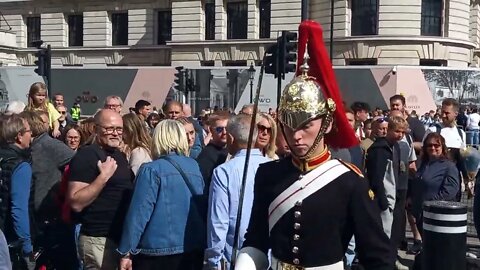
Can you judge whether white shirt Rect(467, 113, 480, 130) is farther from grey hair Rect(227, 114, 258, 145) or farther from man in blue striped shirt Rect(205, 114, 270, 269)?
man in blue striped shirt Rect(205, 114, 270, 269)

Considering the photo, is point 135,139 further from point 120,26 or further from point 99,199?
point 120,26

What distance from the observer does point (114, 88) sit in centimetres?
3048

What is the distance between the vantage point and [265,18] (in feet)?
138

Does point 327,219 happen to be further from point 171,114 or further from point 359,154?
point 171,114

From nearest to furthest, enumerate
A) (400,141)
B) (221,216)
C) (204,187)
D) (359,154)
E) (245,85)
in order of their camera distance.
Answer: (221,216) → (204,187) → (359,154) → (400,141) → (245,85)

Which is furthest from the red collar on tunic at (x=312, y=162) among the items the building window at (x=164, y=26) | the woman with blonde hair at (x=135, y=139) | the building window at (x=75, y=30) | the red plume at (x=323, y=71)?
the building window at (x=75, y=30)

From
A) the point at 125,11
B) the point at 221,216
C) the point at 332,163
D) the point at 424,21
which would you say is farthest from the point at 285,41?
the point at 125,11

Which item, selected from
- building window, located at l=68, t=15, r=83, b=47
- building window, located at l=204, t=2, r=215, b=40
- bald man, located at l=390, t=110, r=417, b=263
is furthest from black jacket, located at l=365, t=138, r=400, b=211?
building window, located at l=68, t=15, r=83, b=47

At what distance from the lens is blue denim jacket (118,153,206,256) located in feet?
15.0

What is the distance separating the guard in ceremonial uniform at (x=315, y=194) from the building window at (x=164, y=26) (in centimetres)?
4366

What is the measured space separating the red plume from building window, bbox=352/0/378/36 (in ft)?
117

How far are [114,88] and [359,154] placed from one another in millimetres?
24511

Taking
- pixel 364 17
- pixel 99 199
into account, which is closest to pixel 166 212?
pixel 99 199

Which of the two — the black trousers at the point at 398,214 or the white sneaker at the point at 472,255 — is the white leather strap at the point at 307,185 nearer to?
the white sneaker at the point at 472,255
